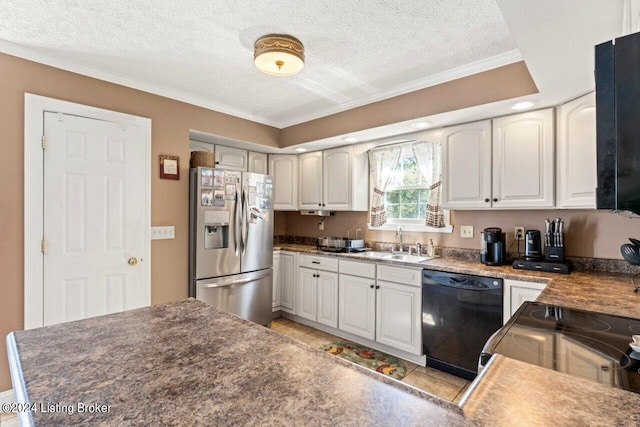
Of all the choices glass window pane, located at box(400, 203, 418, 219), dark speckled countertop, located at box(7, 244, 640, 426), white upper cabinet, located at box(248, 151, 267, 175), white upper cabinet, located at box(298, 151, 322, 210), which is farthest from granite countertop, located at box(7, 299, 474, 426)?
white upper cabinet, located at box(248, 151, 267, 175)

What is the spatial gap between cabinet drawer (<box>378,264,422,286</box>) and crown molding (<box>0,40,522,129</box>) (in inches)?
61.7

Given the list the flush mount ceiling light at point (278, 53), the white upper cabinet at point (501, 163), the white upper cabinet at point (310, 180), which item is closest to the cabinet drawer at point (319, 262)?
the white upper cabinet at point (310, 180)

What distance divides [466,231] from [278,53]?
7.49 feet

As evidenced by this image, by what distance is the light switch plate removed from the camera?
2.82m

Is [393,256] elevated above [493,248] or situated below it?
below

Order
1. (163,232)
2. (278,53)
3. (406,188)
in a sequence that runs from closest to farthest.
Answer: (278,53) → (163,232) → (406,188)

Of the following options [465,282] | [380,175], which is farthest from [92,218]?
[465,282]

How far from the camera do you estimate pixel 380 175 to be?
12.1ft

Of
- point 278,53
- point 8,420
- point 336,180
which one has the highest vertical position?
point 278,53

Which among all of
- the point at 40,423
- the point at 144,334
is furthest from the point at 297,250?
the point at 40,423

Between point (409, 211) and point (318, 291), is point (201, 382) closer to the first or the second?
point (318, 291)

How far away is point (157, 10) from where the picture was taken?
1.78 meters

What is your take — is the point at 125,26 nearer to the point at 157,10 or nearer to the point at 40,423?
the point at 157,10

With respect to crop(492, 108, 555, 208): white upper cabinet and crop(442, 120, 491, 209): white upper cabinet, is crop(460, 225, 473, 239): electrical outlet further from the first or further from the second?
crop(492, 108, 555, 208): white upper cabinet
